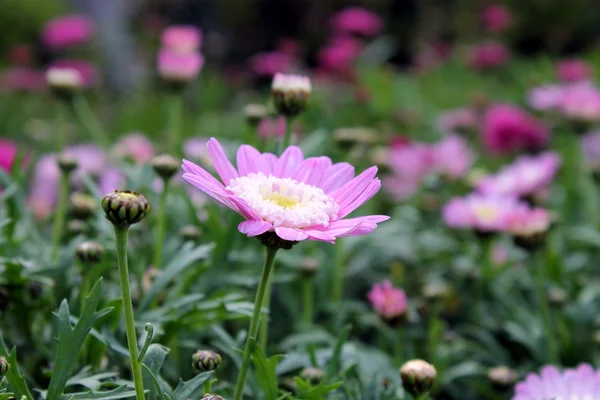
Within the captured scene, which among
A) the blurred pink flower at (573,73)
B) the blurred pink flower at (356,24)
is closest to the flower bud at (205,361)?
the blurred pink flower at (573,73)

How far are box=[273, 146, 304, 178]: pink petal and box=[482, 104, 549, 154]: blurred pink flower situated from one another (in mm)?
1589

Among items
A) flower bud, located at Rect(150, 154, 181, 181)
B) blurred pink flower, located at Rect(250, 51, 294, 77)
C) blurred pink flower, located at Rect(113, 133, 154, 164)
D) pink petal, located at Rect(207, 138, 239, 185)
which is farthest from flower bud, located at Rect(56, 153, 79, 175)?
blurred pink flower, located at Rect(250, 51, 294, 77)

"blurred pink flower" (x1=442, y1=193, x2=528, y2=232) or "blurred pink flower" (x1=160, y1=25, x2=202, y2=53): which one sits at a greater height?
"blurred pink flower" (x1=160, y1=25, x2=202, y2=53)

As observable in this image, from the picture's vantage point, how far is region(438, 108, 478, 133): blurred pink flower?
2.43 meters

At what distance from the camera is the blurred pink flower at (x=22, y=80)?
391 cm

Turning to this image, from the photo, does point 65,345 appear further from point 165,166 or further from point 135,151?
point 135,151

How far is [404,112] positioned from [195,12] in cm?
507

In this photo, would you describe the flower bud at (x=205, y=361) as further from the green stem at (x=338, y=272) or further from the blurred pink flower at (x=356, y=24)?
the blurred pink flower at (x=356, y=24)

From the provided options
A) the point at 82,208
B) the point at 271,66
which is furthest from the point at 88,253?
the point at 271,66

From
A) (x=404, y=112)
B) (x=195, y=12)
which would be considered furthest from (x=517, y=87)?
(x=195, y=12)

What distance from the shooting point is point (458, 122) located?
244 centimetres

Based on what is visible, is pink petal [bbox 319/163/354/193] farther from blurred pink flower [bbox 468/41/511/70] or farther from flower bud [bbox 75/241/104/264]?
blurred pink flower [bbox 468/41/511/70]

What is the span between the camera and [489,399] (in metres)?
1.28

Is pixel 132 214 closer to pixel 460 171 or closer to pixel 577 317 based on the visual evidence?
pixel 577 317
